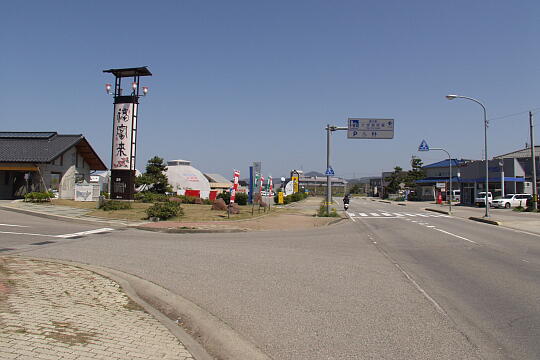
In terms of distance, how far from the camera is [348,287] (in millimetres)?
7855

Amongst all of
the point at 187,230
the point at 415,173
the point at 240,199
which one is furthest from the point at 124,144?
the point at 415,173

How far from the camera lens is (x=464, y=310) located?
641 cm

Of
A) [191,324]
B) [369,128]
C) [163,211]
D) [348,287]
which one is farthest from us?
[369,128]

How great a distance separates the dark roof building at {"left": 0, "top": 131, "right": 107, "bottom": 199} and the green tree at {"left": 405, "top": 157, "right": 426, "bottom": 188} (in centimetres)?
6488

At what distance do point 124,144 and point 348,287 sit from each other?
904 inches

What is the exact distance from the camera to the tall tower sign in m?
27.5

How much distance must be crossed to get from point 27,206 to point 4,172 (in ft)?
39.4

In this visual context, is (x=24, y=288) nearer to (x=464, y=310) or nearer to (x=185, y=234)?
(x=464, y=310)

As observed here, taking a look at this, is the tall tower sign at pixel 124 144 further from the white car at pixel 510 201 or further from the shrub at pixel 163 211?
the white car at pixel 510 201

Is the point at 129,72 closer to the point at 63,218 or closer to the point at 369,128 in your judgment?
the point at 63,218

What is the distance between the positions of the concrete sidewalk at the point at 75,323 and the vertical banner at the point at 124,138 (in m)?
20.9

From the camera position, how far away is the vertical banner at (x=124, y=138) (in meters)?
27.6

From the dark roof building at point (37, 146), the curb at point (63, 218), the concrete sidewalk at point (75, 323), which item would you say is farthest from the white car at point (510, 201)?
the concrete sidewalk at point (75, 323)

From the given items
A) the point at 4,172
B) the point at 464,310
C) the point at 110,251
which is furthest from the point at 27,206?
the point at 464,310
